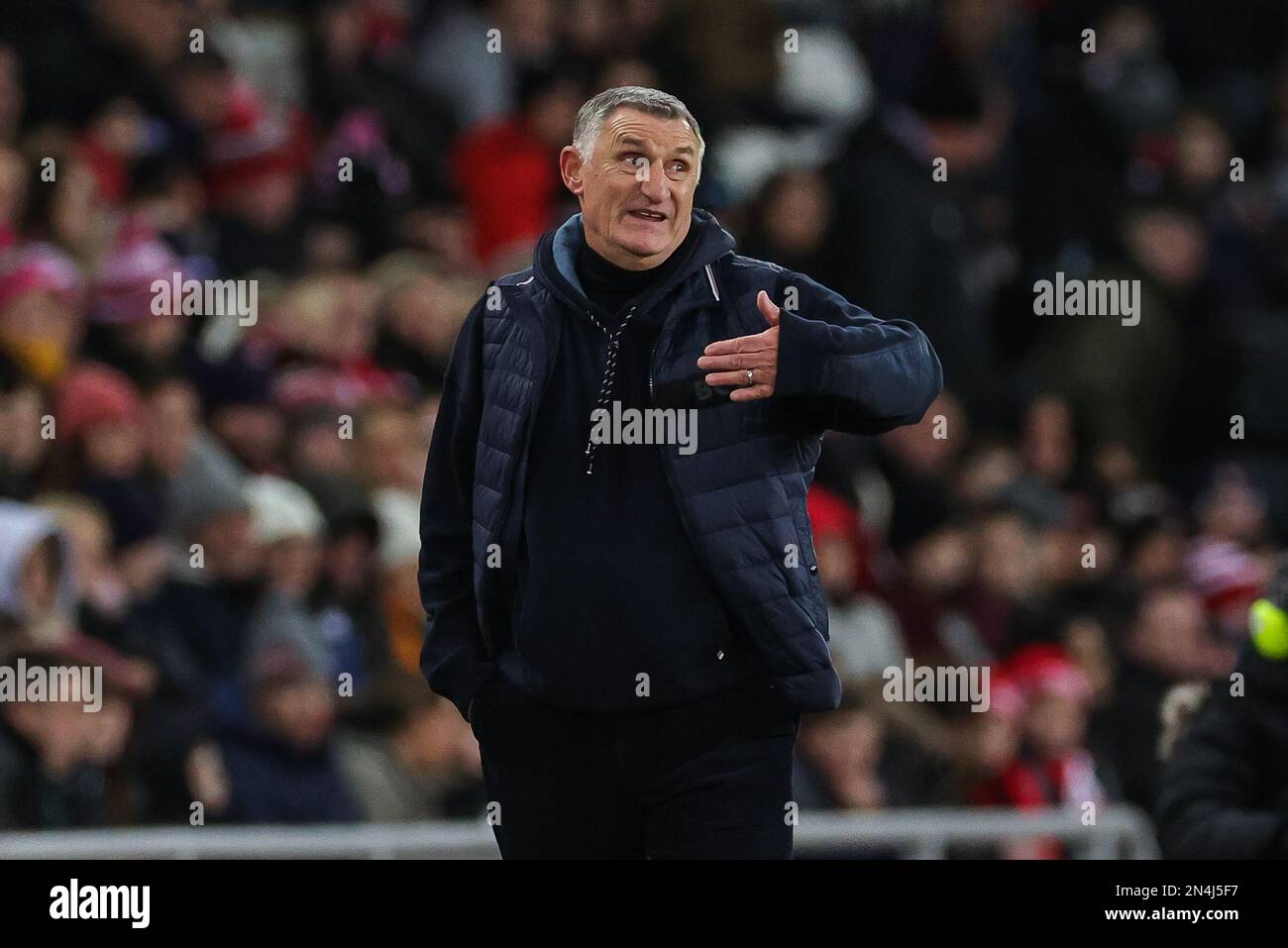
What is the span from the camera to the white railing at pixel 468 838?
6176 millimetres

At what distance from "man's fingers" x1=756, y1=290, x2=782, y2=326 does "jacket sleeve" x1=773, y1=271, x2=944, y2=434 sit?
13mm

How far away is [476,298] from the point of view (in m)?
9.35

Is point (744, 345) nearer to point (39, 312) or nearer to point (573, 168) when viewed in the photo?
Answer: point (573, 168)

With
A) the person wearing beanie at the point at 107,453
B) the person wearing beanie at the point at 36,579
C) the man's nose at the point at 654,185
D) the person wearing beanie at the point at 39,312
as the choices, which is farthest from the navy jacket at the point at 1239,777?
the person wearing beanie at the point at 39,312

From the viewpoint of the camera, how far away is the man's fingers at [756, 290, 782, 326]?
4375 millimetres

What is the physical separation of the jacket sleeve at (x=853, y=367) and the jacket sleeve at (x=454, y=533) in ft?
1.89

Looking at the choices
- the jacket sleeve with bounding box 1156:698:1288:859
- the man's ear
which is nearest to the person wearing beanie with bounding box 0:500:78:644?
the man's ear

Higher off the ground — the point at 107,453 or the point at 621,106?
the point at 621,106

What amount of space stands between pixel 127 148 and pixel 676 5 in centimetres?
298

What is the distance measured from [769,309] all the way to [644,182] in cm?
30

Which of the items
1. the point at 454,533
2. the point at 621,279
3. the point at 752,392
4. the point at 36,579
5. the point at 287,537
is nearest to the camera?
the point at 752,392

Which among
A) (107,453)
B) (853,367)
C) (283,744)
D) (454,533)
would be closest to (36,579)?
(107,453)
